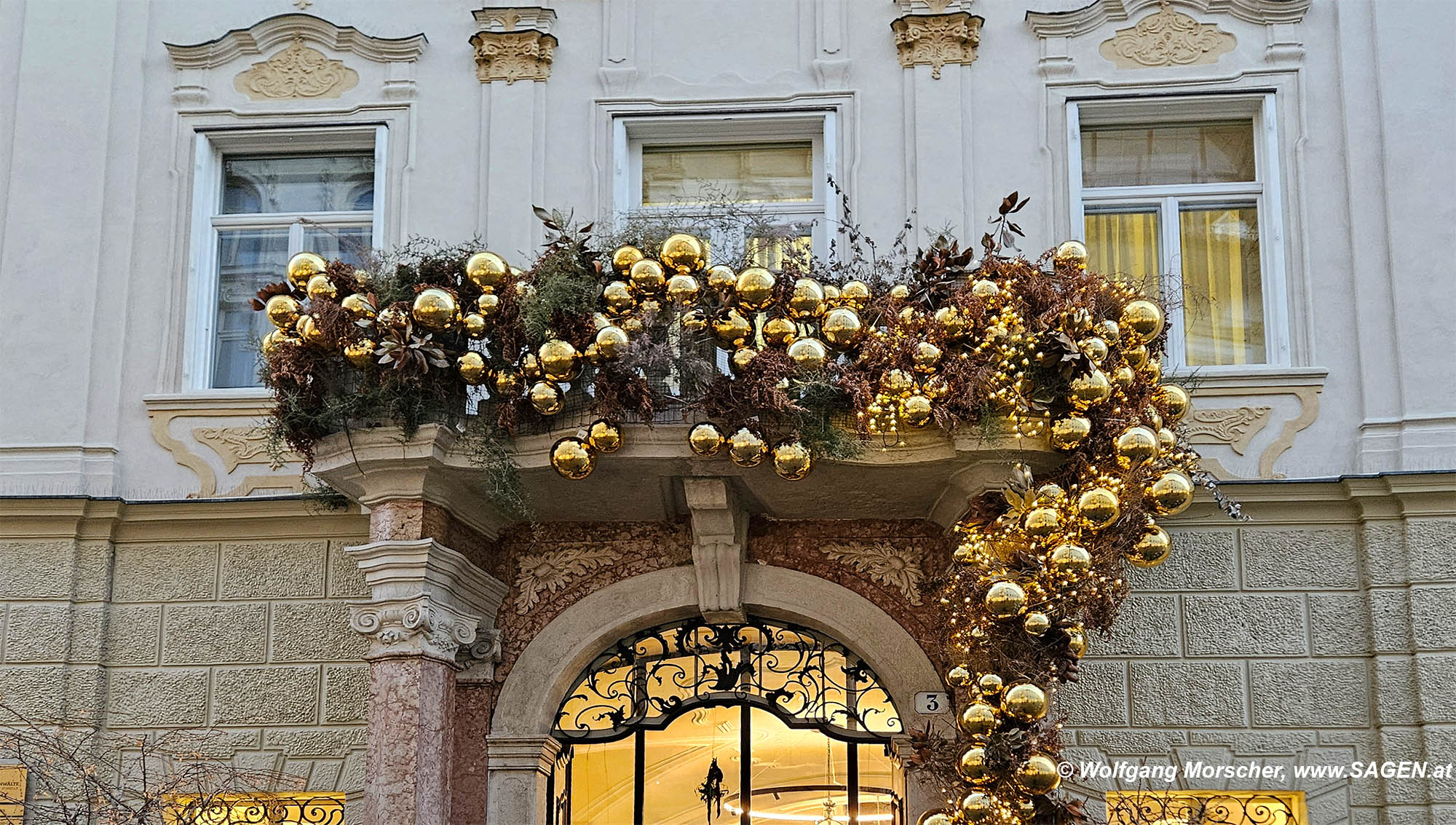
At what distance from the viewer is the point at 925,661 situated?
9.03 meters

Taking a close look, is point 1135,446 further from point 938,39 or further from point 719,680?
point 938,39

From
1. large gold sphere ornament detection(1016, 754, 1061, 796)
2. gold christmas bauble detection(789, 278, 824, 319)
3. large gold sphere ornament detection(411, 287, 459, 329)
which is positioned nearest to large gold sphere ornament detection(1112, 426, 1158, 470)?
large gold sphere ornament detection(1016, 754, 1061, 796)

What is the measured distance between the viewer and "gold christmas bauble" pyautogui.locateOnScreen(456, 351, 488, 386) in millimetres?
7891

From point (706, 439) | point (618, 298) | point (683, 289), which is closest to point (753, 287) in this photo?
point (683, 289)

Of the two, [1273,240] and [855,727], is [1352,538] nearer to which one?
[1273,240]

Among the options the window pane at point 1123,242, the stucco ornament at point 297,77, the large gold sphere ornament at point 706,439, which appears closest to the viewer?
the large gold sphere ornament at point 706,439

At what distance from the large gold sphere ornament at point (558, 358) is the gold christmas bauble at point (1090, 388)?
213 cm

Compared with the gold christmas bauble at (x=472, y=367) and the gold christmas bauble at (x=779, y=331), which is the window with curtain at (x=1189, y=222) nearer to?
the gold christmas bauble at (x=779, y=331)

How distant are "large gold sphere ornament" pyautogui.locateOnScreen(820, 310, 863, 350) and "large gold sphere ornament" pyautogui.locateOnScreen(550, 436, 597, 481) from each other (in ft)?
3.75

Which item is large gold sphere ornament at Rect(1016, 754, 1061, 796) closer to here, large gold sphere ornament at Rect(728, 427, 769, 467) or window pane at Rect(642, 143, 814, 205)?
large gold sphere ornament at Rect(728, 427, 769, 467)

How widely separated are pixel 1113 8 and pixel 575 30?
2.99 m

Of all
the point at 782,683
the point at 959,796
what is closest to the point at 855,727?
the point at 782,683

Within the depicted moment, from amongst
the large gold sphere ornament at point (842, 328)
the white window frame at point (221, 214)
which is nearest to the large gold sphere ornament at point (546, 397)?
the large gold sphere ornament at point (842, 328)

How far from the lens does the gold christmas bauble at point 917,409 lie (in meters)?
7.77
